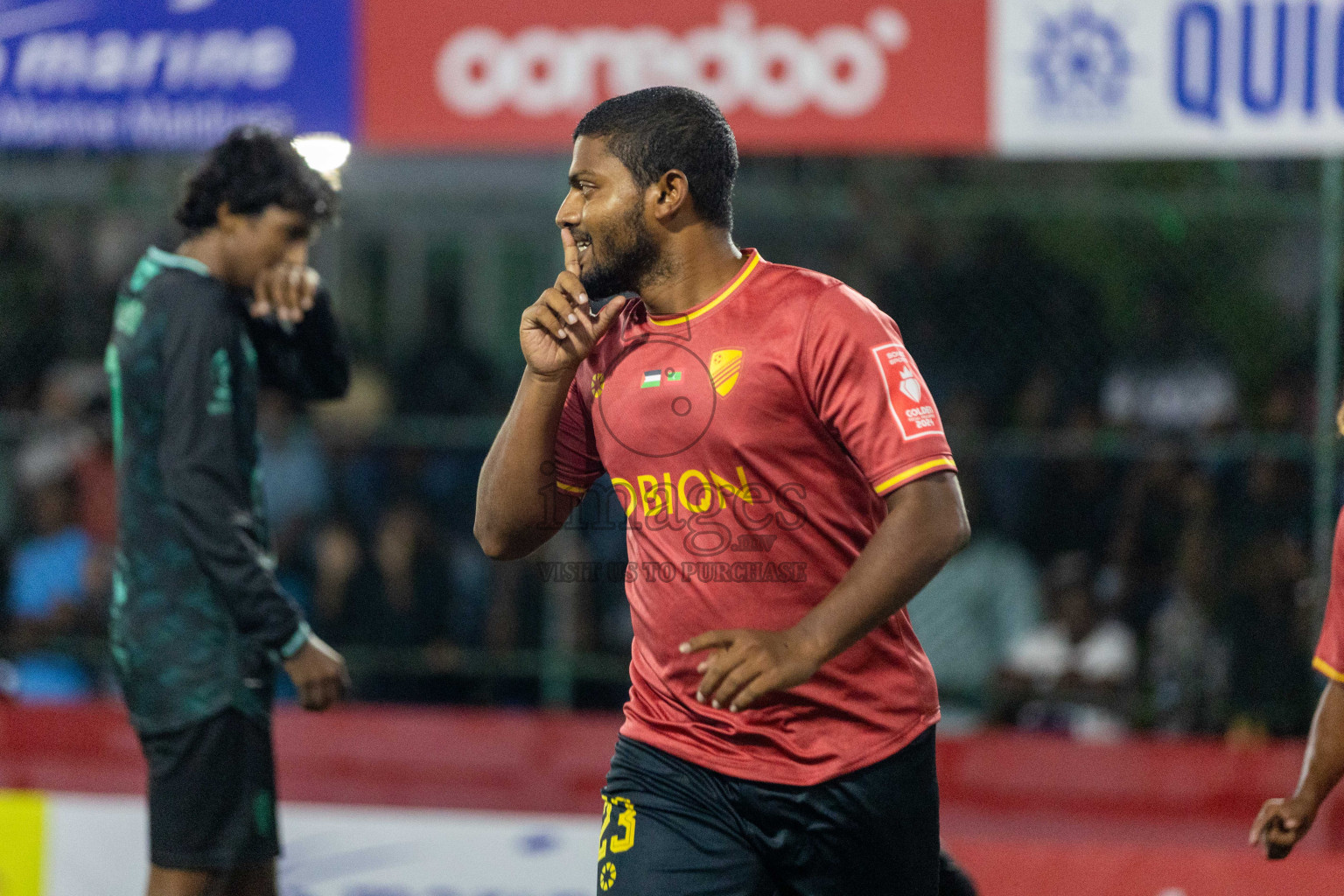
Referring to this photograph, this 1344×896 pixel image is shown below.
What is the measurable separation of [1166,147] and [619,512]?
2786 millimetres

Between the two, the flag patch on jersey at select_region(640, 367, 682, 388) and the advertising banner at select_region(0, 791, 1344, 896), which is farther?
the advertising banner at select_region(0, 791, 1344, 896)

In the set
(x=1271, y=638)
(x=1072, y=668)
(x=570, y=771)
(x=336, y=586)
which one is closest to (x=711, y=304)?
(x=570, y=771)

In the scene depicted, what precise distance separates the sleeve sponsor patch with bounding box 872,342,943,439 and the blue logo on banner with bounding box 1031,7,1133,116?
2.72 meters

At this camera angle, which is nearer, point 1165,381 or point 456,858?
point 456,858

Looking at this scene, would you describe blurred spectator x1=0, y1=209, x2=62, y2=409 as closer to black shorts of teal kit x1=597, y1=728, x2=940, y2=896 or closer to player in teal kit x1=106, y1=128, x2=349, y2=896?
player in teal kit x1=106, y1=128, x2=349, y2=896

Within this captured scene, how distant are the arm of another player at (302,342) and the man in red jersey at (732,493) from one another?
1134 millimetres

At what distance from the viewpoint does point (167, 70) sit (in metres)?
5.23

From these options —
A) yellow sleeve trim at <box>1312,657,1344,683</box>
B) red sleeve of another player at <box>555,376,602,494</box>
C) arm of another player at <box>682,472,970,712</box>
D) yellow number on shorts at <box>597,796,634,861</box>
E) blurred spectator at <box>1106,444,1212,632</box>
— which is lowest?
blurred spectator at <box>1106,444,1212,632</box>

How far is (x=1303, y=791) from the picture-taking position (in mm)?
2875

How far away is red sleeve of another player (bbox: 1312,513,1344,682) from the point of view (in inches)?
113

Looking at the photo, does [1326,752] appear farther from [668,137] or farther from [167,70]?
[167,70]

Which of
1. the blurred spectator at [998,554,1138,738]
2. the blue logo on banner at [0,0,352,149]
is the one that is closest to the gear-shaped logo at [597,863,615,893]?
the blue logo on banner at [0,0,352,149]

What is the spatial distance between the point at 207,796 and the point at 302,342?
1119 mm

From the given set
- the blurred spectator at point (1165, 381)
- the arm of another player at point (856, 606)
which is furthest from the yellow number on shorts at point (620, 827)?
the blurred spectator at point (1165, 381)
